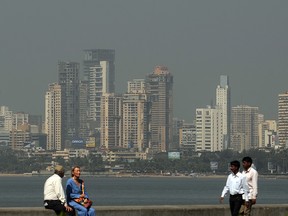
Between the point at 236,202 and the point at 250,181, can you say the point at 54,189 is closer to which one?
the point at 236,202

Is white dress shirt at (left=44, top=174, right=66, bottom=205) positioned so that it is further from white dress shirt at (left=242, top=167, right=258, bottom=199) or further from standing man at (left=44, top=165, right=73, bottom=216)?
white dress shirt at (left=242, top=167, right=258, bottom=199)

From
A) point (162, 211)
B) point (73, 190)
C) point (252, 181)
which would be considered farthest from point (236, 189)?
point (73, 190)

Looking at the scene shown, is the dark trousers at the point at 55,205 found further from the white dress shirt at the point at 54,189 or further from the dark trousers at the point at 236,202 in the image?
the dark trousers at the point at 236,202

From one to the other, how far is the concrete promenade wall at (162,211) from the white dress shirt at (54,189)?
1.09m

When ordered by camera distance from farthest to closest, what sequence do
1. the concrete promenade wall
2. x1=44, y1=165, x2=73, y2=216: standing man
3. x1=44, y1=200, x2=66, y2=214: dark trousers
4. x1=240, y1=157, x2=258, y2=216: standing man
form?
the concrete promenade wall, x1=240, y1=157, x2=258, y2=216: standing man, x1=44, y1=200, x2=66, y2=214: dark trousers, x1=44, y1=165, x2=73, y2=216: standing man

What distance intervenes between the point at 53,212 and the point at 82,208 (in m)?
1.27

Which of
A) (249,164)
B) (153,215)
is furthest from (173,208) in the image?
(249,164)

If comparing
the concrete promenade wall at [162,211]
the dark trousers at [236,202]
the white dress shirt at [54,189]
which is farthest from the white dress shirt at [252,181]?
the white dress shirt at [54,189]

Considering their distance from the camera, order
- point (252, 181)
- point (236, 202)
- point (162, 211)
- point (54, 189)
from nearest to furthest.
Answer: point (54, 189)
point (252, 181)
point (236, 202)
point (162, 211)

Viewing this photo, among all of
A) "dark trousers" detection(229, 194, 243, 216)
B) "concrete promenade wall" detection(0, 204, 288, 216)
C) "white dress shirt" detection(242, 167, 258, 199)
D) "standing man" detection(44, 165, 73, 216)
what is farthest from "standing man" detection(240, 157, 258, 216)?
"standing man" detection(44, 165, 73, 216)

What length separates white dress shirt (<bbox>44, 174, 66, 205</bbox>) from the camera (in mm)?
24484

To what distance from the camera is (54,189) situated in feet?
80.8

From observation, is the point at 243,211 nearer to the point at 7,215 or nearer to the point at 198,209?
the point at 198,209

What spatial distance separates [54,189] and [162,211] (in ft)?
10.3
